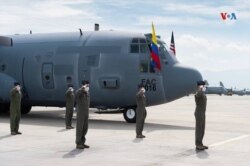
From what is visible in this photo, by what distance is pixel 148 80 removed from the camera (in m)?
17.4

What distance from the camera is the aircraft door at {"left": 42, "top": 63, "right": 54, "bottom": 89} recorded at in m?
19.3

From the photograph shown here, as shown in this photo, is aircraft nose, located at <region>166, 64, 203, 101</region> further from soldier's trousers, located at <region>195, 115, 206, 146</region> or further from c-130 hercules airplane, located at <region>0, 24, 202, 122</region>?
soldier's trousers, located at <region>195, 115, 206, 146</region>

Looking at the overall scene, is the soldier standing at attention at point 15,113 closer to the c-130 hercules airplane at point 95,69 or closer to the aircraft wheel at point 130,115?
the c-130 hercules airplane at point 95,69

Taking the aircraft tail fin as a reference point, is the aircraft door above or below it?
below

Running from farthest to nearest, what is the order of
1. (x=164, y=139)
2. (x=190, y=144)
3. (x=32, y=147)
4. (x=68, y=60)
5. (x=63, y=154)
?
(x=68, y=60) < (x=164, y=139) < (x=190, y=144) < (x=32, y=147) < (x=63, y=154)

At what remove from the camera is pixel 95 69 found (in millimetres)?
18172

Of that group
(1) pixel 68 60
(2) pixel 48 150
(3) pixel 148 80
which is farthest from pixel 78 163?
(1) pixel 68 60

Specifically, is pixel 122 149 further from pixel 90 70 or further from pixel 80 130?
pixel 90 70

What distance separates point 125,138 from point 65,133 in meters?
2.51

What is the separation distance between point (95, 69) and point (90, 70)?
0.84ft

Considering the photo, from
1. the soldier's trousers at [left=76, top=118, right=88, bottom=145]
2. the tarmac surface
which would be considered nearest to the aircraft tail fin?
the tarmac surface

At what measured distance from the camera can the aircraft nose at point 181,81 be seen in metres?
17.0

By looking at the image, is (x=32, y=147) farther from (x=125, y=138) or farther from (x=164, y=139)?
(x=164, y=139)

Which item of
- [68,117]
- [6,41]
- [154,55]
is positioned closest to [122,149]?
[68,117]
